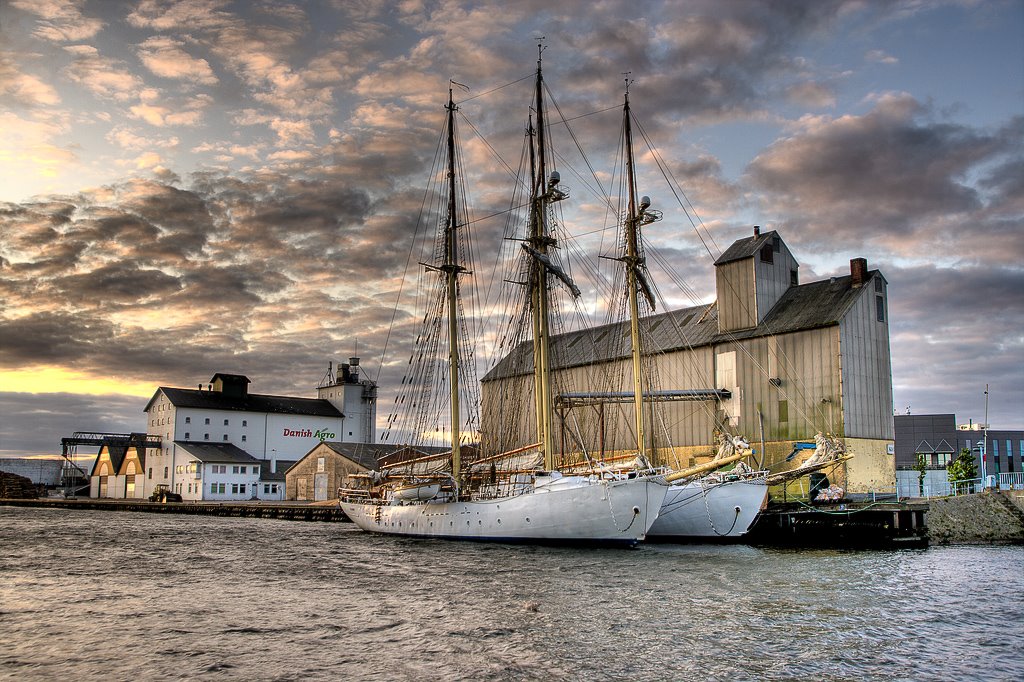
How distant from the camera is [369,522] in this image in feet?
171

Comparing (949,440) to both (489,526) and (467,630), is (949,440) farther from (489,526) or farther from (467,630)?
(467,630)

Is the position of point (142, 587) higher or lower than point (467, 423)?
lower

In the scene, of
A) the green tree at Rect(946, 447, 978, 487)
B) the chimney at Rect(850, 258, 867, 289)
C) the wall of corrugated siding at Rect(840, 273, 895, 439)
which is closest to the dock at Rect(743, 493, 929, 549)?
the wall of corrugated siding at Rect(840, 273, 895, 439)

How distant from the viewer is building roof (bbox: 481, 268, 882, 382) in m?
52.0

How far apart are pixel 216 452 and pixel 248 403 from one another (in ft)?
33.5

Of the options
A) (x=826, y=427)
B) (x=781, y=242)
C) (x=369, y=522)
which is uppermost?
(x=781, y=242)

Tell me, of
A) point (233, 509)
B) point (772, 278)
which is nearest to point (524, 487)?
point (772, 278)

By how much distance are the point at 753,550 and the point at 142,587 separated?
25965 mm

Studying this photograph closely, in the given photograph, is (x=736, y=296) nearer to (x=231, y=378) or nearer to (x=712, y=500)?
(x=712, y=500)

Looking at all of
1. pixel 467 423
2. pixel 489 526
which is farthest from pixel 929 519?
pixel 467 423

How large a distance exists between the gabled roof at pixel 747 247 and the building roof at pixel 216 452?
62627mm

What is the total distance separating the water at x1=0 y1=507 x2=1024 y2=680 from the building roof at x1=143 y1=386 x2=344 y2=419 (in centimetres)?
6502

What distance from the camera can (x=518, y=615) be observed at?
21.4m

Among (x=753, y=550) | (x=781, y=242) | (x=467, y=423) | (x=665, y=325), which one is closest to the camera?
(x=753, y=550)
